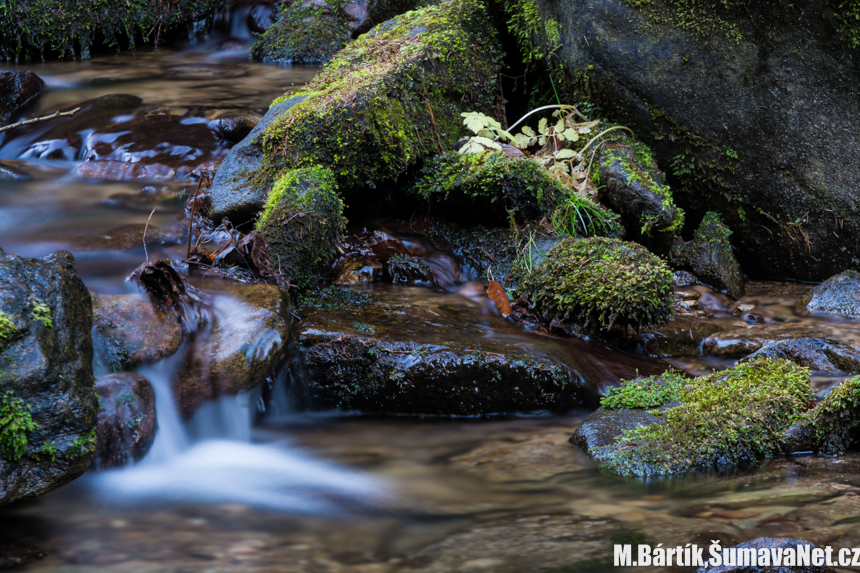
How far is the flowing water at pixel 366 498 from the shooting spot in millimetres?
2582

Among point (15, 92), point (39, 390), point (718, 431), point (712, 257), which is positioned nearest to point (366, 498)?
point (39, 390)

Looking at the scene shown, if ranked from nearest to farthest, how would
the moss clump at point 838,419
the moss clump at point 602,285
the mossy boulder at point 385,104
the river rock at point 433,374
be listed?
1. the moss clump at point 838,419
2. the river rock at point 433,374
3. the moss clump at point 602,285
4. the mossy boulder at point 385,104

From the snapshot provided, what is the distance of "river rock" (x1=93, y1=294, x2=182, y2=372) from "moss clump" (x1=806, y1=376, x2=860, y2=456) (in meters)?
3.31

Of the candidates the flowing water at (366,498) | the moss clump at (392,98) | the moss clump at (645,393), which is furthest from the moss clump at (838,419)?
the moss clump at (392,98)

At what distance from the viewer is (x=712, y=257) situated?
6.12m

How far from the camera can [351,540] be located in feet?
9.37

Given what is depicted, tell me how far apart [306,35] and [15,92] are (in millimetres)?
4072

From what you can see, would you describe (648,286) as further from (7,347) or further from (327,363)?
(7,347)

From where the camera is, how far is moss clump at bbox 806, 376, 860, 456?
3189 millimetres

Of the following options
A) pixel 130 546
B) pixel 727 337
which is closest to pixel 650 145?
pixel 727 337

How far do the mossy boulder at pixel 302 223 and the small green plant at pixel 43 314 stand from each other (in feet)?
6.17

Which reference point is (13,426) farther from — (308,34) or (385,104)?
(308,34)

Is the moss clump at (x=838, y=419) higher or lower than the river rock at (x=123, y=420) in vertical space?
lower

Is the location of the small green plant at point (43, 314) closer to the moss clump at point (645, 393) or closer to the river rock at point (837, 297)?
the moss clump at point (645, 393)
